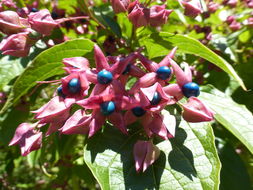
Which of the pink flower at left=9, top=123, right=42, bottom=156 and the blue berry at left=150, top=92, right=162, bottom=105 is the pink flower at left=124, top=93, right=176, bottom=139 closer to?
the blue berry at left=150, top=92, right=162, bottom=105

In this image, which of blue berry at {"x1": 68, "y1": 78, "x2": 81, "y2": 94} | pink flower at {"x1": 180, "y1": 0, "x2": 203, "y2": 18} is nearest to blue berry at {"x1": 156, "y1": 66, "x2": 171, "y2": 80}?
blue berry at {"x1": 68, "y1": 78, "x2": 81, "y2": 94}

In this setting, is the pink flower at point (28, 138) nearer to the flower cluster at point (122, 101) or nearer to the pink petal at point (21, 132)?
the pink petal at point (21, 132)

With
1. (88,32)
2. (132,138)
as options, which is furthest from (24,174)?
(132,138)

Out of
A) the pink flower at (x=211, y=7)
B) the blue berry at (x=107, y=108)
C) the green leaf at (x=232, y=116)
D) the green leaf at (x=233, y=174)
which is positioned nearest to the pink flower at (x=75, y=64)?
the blue berry at (x=107, y=108)

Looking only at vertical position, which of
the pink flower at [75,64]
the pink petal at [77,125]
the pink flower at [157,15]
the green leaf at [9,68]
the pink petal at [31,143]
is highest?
the pink flower at [157,15]

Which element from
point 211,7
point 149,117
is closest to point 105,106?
point 149,117

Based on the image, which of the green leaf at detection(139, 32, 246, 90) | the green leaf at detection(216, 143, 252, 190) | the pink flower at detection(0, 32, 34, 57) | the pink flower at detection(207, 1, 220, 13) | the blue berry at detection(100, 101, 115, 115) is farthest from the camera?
the pink flower at detection(207, 1, 220, 13)
